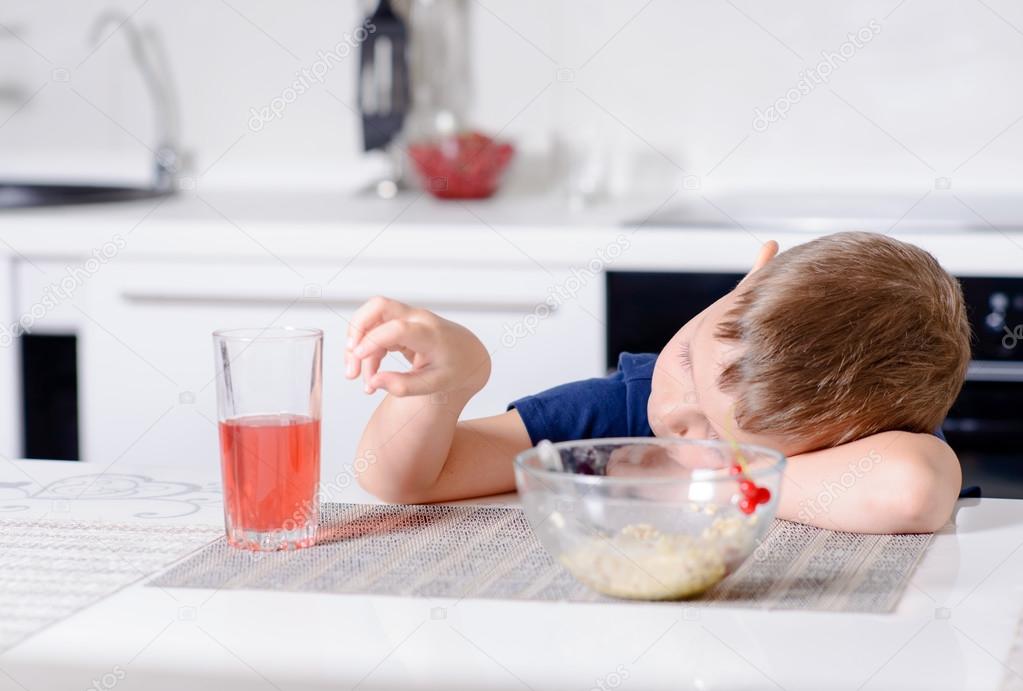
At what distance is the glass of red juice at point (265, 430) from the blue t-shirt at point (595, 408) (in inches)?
15.6

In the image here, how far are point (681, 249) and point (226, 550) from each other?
4.25ft

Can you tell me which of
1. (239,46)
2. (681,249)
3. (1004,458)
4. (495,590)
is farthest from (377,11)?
(495,590)

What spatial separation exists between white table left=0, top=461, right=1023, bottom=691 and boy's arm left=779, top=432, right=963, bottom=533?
136mm

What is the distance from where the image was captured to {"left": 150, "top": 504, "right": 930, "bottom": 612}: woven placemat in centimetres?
78

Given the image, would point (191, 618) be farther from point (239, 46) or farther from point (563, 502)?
point (239, 46)

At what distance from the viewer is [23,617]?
0.74m

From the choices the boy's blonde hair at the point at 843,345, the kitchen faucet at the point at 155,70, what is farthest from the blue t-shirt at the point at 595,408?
the kitchen faucet at the point at 155,70

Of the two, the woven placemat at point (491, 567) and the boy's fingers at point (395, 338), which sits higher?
the boy's fingers at point (395, 338)

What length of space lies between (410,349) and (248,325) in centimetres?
133

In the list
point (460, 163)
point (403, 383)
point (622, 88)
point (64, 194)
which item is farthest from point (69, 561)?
point (64, 194)

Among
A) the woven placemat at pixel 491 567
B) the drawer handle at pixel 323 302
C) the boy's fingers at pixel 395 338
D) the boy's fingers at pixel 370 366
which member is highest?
the boy's fingers at pixel 395 338

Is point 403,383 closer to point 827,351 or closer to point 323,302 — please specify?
point 827,351

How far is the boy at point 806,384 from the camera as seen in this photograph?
3.10 ft

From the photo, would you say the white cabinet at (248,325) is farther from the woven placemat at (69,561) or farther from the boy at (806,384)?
the woven placemat at (69,561)
